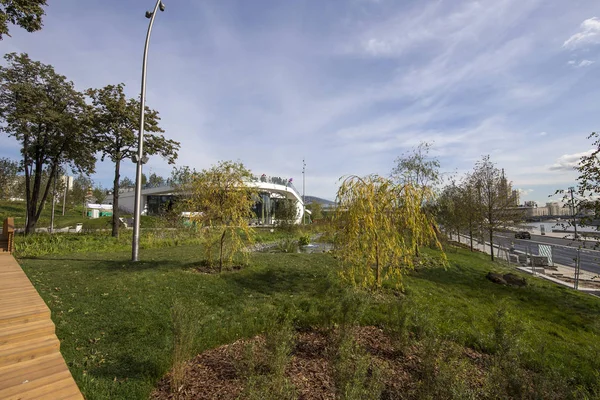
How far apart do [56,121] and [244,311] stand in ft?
62.0

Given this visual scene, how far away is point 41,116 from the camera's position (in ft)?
53.3

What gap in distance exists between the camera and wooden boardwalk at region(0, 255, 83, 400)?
275 cm

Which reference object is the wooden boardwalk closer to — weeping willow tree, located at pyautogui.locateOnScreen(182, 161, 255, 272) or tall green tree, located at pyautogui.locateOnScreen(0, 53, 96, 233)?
weeping willow tree, located at pyautogui.locateOnScreen(182, 161, 255, 272)

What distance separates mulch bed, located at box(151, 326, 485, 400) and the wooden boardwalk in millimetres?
962

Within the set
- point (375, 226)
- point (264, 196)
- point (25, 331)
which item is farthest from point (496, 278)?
point (264, 196)

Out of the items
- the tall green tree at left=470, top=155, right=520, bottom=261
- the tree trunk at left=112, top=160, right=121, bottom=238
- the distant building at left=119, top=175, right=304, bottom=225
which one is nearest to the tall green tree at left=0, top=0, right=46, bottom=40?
the tree trunk at left=112, top=160, right=121, bottom=238

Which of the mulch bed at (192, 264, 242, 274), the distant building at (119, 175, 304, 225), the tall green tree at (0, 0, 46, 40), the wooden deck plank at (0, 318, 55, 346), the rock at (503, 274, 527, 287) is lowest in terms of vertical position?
the rock at (503, 274, 527, 287)

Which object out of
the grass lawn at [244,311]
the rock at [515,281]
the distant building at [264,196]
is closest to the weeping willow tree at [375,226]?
the grass lawn at [244,311]

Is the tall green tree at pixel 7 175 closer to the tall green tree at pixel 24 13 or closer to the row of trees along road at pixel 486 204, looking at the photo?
the tall green tree at pixel 24 13

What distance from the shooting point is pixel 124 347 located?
4.05 meters

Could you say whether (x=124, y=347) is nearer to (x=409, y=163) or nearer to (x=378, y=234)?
(x=378, y=234)

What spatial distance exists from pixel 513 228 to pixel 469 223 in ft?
7.90

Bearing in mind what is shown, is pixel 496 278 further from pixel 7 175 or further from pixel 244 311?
pixel 7 175

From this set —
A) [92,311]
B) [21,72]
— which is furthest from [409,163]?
[21,72]
